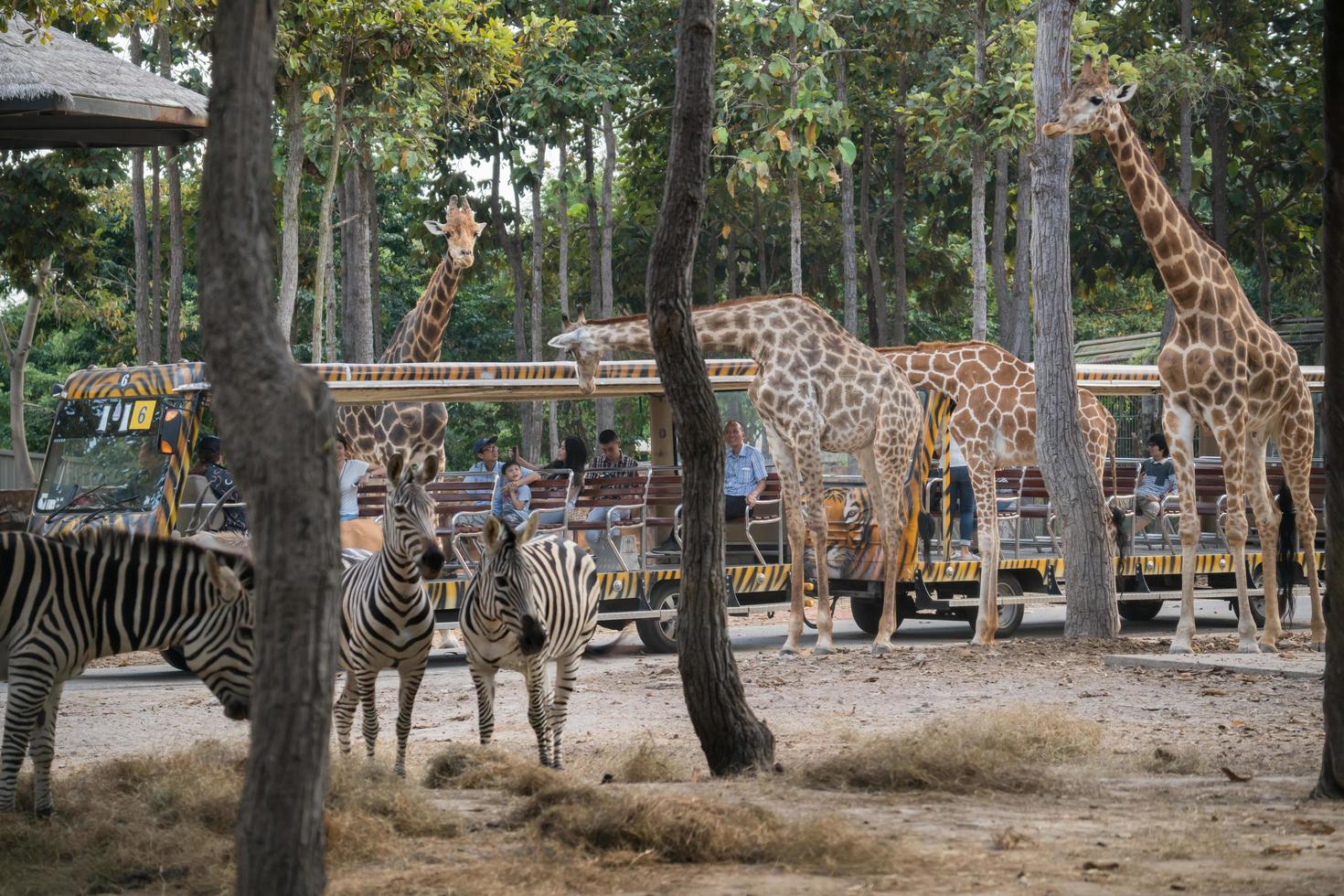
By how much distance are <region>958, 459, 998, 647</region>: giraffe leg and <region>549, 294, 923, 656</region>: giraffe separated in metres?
0.81

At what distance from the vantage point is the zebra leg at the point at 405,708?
8531 mm

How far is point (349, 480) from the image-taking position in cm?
1445

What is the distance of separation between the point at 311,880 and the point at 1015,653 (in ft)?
31.2

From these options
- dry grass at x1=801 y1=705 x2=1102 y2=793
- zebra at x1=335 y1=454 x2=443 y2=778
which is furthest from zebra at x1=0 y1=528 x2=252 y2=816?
dry grass at x1=801 y1=705 x2=1102 y2=793

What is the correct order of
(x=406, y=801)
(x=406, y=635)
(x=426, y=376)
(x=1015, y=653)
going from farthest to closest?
1. (x=426, y=376)
2. (x=1015, y=653)
3. (x=406, y=635)
4. (x=406, y=801)

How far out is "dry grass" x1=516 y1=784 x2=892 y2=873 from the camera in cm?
598

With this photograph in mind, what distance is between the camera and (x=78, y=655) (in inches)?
304

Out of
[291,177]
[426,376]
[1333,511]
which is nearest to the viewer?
[1333,511]

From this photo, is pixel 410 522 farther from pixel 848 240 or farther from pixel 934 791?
pixel 848 240

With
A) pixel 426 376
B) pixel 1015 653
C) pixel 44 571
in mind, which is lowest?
pixel 1015 653

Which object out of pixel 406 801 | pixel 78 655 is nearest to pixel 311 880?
pixel 406 801

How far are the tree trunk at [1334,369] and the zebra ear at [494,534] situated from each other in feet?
13.4

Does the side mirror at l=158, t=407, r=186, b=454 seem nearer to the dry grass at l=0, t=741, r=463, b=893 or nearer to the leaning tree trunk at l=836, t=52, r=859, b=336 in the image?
the dry grass at l=0, t=741, r=463, b=893

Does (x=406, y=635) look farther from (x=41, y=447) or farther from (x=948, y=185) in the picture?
(x=41, y=447)
